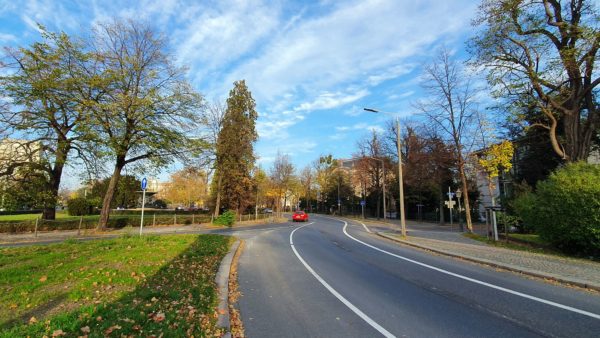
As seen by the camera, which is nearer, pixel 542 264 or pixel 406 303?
pixel 406 303

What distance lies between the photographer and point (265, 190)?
5441 centimetres

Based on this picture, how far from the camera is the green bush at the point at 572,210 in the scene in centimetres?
1138

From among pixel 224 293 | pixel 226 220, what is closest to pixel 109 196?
pixel 226 220

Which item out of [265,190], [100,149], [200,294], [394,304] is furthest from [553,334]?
[265,190]

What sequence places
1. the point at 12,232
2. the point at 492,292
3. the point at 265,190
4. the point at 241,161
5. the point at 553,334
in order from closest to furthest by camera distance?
1. the point at 553,334
2. the point at 492,292
3. the point at 12,232
4. the point at 241,161
5. the point at 265,190

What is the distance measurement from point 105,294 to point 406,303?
575 cm

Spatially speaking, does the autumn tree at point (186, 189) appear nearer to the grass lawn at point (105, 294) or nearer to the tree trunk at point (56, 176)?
the tree trunk at point (56, 176)

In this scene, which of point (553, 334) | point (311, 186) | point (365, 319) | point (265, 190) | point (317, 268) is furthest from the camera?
point (311, 186)

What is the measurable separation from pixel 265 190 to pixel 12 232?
35712 mm

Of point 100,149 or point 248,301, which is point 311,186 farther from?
point 248,301

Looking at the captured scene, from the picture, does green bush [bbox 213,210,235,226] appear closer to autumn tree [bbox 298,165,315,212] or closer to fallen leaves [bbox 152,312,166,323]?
fallen leaves [bbox 152,312,166,323]

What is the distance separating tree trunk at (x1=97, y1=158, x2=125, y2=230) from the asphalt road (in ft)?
56.6

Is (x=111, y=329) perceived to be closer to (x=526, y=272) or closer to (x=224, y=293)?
(x=224, y=293)

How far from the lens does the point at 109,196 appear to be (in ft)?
76.5
